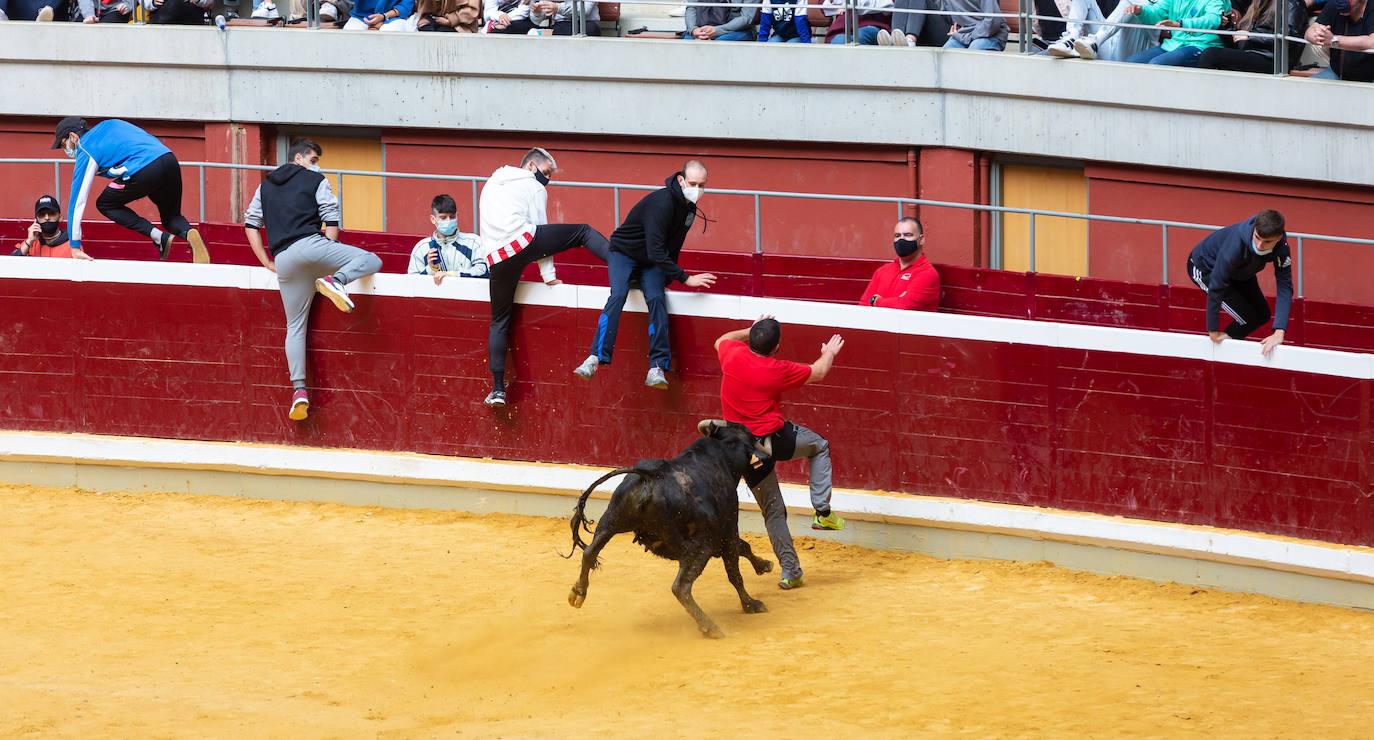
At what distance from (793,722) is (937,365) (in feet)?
12.0

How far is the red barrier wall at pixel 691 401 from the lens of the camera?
37.4 ft

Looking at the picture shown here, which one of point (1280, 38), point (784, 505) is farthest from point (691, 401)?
point (1280, 38)

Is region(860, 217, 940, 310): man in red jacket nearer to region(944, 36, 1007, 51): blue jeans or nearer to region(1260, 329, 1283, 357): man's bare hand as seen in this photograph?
region(1260, 329, 1283, 357): man's bare hand

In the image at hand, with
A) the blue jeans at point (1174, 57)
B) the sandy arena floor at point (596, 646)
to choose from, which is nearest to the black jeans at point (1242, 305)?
the sandy arena floor at point (596, 646)

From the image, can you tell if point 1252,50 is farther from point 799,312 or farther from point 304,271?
point 304,271

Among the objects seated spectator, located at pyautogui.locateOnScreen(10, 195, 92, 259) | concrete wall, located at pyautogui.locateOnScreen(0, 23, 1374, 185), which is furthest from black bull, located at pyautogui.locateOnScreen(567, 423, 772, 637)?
seated spectator, located at pyautogui.locateOnScreen(10, 195, 92, 259)

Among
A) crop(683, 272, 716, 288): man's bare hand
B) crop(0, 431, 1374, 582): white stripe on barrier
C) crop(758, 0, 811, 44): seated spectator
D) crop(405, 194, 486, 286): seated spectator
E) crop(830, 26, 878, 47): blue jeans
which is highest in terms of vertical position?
crop(758, 0, 811, 44): seated spectator

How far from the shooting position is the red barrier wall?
11398mm

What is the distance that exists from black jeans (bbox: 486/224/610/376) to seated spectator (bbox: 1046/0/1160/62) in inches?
172

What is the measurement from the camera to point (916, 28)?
637 inches

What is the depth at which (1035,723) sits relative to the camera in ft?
30.6

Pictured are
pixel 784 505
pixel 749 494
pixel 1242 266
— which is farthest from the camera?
pixel 749 494

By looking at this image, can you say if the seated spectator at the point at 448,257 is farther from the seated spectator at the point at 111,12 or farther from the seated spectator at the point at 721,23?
the seated spectator at the point at 111,12

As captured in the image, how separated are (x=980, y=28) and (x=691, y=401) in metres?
4.73
